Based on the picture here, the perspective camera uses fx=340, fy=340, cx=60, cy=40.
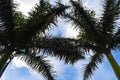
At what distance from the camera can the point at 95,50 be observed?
24.3 m

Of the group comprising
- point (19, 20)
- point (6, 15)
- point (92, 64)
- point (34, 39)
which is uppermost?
point (6, 15)

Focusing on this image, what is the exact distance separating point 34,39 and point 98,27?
5.21m

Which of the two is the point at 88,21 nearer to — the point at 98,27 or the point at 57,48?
the point at 98,27

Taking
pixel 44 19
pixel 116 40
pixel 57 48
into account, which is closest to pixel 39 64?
pixel 57 48

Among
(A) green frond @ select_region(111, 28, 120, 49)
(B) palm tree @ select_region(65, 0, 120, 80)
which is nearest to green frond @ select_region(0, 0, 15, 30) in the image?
(B) palm tree @ select_region(65, 0, 120, 80)

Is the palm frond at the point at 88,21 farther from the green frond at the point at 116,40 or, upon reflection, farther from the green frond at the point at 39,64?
the green frond at the point at 39,64

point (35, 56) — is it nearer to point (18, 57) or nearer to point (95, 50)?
point (18, 57)

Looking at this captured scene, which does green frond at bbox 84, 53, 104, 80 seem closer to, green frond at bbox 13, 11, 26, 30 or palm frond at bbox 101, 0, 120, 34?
palm frond at bbox 101, 0, 120, 34

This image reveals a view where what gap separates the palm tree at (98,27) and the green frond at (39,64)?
2612 millimetres

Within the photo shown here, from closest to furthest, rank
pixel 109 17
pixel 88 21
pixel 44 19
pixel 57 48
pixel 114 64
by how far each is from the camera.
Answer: pixel 44 19
pixel 57 48
pixel 114 64
pixel 88 21
pixel 109 17

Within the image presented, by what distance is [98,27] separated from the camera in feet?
78.7

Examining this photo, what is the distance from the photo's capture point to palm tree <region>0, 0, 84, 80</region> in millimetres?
20062

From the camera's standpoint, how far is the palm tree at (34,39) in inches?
790

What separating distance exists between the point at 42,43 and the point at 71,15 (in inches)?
154
